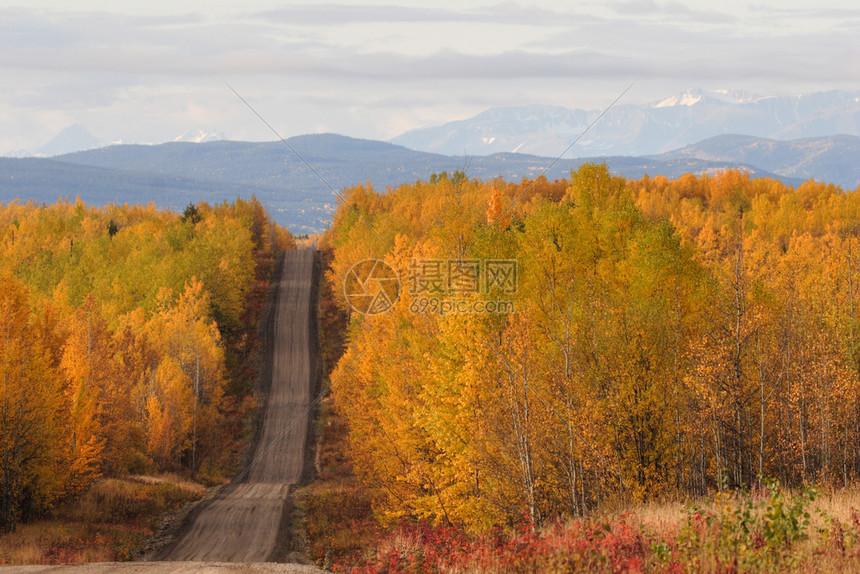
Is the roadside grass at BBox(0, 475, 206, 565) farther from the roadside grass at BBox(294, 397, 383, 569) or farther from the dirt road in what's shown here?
the roadside grass at BBox(294, 397, 383, 569)

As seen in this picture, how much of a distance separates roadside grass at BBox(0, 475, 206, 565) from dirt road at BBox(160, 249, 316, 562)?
1.99m

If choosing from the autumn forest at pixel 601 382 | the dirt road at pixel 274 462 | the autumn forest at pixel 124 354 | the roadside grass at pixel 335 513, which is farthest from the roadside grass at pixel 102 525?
the autumn forest at pixel 601 382

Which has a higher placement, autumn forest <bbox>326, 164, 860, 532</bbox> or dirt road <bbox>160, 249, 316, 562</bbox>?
autumn forest <bbox>326, 164, 860, 532</bbox>

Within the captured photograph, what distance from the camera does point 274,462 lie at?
6088 centimetres

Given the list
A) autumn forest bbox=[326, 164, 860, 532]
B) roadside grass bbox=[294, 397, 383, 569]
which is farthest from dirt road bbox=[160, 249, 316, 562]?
autumn forest bbox=[326, 164, 860, 532]

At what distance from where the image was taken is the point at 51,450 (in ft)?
116

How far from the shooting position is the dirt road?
36688 mm

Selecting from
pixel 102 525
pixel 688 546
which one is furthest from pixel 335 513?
pixel 688 546

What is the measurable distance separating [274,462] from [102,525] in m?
24.3

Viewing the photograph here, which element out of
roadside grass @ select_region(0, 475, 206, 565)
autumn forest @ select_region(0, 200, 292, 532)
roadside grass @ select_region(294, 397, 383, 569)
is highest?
autumn forest @ select_region(0, 200, 292, 532)

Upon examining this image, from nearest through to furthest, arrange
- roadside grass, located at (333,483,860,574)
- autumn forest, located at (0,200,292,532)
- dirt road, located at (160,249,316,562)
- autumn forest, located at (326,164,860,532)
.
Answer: roadside grass, located at (333,483,860,574) → autumn forest, located at (326,164,860,532) → autumn forest, located at (0,200,292,532) → dirt road, located at (160,249,316,562)

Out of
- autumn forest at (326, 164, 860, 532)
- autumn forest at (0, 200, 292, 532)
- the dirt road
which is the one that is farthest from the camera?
the dirt road

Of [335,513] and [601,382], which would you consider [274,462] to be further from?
[601,382]

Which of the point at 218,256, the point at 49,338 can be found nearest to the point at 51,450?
the point at 49,338
